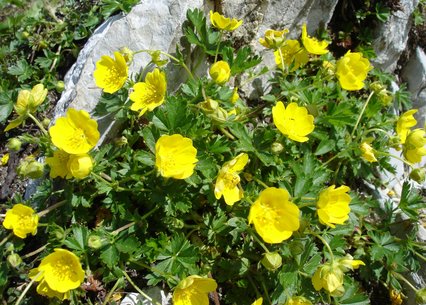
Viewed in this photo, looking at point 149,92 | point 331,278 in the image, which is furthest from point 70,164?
point 331,278

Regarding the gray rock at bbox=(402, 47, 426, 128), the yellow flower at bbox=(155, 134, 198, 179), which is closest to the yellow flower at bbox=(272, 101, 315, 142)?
the yellow flower at bbox=(155, 134, 198, 179)

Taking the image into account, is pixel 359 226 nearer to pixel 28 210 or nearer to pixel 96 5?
pixel 28 210

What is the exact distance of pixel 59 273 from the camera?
7.63 feet

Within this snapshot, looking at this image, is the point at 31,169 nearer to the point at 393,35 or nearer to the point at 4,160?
the point at 4,160

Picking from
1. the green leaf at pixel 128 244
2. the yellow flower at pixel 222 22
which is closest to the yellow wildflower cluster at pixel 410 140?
the yellow flower at pixel 222 22

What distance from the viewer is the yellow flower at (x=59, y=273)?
7.51 feet

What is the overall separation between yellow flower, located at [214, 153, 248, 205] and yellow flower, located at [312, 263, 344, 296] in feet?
1.74

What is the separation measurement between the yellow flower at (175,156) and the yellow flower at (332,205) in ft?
2.13

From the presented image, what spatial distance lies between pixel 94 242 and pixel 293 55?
1.77 meters

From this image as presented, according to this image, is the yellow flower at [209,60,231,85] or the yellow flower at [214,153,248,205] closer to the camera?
the yellow flower at [214,153,248,205]

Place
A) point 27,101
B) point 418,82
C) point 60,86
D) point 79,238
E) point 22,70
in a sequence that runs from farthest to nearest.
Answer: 1. point 418,82
2. point 22,70
3. point 60,86
4. point 27,101
5. point 79,238

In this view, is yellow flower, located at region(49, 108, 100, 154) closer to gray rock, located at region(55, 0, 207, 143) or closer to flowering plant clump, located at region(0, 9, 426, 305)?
flowering plant clump, located at region(0, 9, 426, 305)

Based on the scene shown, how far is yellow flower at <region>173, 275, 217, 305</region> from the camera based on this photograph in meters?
2.27

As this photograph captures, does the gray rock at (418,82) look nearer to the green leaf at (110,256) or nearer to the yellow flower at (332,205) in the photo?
the yellow flower at (332,205)
